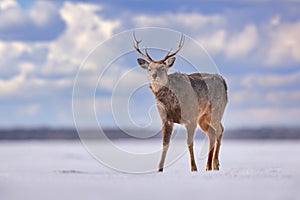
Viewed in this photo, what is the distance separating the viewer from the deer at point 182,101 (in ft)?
37.3

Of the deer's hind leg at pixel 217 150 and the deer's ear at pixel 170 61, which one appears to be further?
the deer's hind leg at pixel 217 150

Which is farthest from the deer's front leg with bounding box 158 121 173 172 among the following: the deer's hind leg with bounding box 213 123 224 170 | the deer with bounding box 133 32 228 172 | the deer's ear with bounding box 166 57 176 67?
the deer's hind leg with bounding box 213 123 224 170

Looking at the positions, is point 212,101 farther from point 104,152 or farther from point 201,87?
point 104,152

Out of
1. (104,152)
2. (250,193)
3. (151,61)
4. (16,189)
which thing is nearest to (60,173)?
(104,152)

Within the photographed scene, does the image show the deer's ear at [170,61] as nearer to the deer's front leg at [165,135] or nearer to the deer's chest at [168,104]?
the deer's chest at [168,104]

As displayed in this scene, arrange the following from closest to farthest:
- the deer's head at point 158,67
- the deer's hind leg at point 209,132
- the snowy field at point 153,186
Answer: the snowy field at point 153,186 → the deer's head at point 158,67 → the deer's hind leg at point 209,132

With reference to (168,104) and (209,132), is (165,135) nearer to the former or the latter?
(168,104)

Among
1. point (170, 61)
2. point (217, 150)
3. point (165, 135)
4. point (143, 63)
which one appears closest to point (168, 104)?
point (165, 135)

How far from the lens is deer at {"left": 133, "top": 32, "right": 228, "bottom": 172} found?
1138 cm

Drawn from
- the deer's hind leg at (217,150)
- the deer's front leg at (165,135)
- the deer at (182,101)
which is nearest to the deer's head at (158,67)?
the deer at (182,101)

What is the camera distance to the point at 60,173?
39.4 feet

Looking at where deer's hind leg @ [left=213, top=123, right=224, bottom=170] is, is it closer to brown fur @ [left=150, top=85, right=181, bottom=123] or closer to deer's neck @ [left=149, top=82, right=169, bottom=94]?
brown fur @ [left=150, top=85, right=181, bottom=123]

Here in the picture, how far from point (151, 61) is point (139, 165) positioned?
2.15 meters

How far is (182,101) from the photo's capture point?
37.9 feet
